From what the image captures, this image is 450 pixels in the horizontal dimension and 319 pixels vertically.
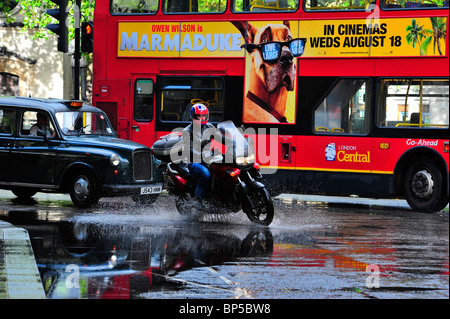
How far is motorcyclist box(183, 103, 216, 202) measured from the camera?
497 inches

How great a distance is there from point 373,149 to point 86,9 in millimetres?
17770

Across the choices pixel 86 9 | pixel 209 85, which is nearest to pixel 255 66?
pixel 209 85

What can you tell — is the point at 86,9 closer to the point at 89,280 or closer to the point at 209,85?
the point at 209,85

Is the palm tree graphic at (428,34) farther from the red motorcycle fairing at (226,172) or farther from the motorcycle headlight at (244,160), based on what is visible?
the red motorcycle fairing at (226,172)

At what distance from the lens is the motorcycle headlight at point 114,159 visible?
14.2 metres

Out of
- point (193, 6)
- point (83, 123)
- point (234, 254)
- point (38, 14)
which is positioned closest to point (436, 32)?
point (193, 6)

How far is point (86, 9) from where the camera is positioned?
101 feet

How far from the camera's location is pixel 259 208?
12.3m

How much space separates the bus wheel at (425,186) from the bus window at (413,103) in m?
0.68

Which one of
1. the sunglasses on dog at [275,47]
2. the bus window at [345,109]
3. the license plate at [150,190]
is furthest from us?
the sunglasses on dog at [275,47]

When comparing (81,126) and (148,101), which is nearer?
(81,126)

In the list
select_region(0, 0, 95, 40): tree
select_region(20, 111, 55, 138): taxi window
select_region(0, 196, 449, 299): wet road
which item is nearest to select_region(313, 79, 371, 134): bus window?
select_region(0, 196, 449, 299): wet road

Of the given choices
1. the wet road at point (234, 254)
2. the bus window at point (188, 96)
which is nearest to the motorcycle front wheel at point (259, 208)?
the wet road at point (234, 254)

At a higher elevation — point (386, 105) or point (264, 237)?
point (386, 105)
